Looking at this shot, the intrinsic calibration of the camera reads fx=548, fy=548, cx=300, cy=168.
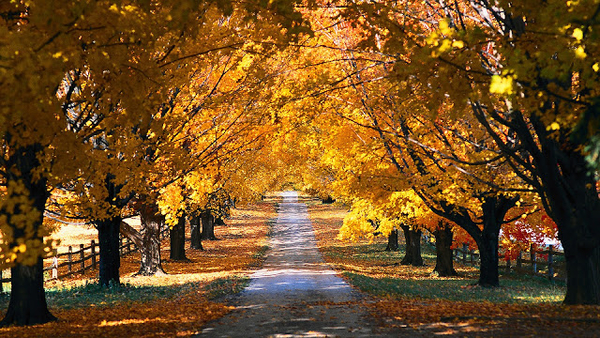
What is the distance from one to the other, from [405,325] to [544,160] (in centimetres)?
356

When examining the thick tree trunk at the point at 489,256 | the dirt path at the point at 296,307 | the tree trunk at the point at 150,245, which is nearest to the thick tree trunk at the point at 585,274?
the dirt path at the point at 296,307

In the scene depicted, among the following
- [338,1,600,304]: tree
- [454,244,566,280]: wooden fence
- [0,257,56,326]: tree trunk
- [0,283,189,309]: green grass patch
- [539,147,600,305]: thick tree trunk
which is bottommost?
[454,244,566,280]: wooden fence

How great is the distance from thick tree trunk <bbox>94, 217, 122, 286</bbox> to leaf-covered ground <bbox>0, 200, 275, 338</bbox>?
15.3 inches

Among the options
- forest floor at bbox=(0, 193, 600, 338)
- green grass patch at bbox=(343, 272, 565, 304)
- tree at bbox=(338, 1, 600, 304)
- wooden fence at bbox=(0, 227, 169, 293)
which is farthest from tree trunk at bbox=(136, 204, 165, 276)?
tree at bbox=(338, 1, 600, 304)

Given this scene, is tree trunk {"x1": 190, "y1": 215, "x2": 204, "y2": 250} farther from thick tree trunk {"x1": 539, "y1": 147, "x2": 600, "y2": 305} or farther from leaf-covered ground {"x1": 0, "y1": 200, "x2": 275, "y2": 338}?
thick tree trunk {"x1": 539, "y1": 147, "x2": 600, "y2": 305}

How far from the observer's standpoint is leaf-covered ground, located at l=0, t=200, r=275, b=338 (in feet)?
27.2

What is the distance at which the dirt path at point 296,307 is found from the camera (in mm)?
8336

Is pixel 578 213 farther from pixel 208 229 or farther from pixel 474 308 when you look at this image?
pixel 208 229

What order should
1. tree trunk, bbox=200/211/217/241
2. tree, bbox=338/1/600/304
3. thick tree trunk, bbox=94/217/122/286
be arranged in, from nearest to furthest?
tree, bbox=338/1/600/304 → thick tree trunk, bbox=94/217/122/286 → tree trunk, bbox=200/211/217/241

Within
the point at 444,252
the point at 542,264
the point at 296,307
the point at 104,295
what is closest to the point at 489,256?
the point at 444,252

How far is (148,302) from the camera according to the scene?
12422 mm

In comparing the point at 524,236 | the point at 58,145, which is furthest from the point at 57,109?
the point at 524,236

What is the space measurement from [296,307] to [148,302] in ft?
12.0

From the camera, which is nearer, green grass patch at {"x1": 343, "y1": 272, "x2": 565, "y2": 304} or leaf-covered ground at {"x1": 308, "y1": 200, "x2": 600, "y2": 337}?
leaf-covered ground at {"x1": 308, "y1": 200, "x2": 600, "y2": 337}
